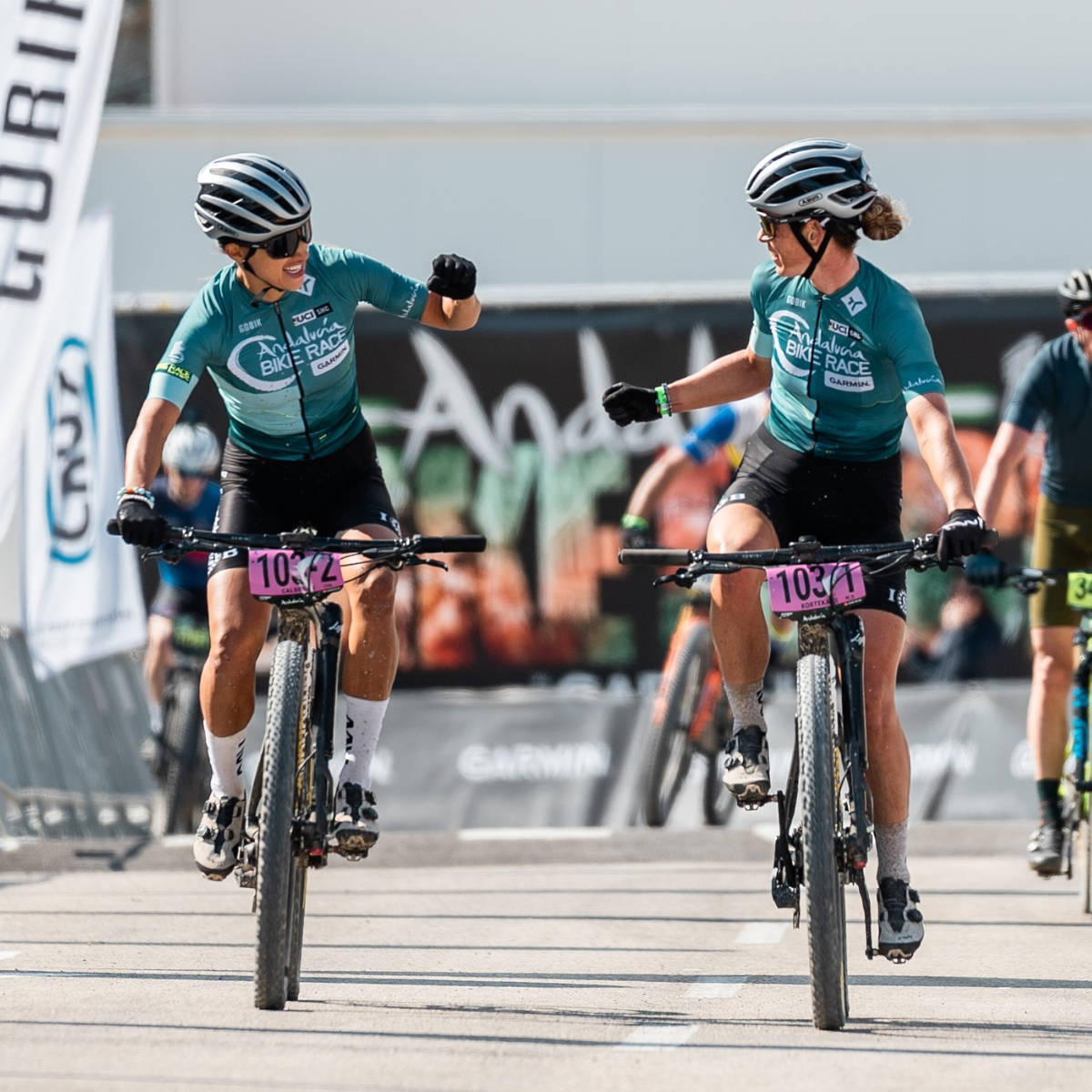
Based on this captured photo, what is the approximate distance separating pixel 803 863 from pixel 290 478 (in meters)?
2.06

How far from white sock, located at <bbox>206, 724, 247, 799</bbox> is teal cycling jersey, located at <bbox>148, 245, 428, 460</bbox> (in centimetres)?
87

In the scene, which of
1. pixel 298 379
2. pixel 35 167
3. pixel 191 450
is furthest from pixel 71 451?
pixel 298 379

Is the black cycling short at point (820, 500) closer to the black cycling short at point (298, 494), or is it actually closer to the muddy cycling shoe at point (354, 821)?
the black cycling short at point (298, 494)

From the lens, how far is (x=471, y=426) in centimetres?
1288

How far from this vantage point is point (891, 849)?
6.26 m

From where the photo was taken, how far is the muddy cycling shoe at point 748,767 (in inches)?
239

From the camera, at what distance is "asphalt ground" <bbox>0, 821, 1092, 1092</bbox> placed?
5188 millimetres

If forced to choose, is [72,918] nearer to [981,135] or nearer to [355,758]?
[355,758]

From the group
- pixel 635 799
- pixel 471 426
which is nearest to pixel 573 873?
pixel 635 799

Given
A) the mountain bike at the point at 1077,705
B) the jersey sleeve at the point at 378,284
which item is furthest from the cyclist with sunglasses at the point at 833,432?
the mountain bike at the point at 1077,705

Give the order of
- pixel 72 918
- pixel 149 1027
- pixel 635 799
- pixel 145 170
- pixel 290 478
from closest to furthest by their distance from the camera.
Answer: pixel 149 1027, pixel 290 478, pixel 72 918, pixel 635 799, pixel 145 170

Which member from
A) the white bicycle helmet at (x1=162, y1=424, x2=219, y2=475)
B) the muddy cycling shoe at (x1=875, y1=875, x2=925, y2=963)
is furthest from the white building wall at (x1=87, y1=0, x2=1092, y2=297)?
the muddy cycling shoe at (x1=875, y1=875, x2=925, y2=963)

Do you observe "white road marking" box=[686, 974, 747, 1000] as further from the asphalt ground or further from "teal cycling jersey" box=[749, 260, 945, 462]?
"teal cycling jersey" box=[749, 260, 945, 462]

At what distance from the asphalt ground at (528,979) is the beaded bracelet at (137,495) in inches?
53.8
